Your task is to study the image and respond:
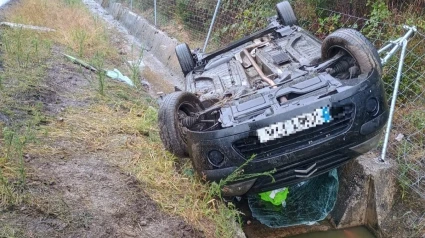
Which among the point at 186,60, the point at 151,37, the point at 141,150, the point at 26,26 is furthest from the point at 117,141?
the point at 151,37

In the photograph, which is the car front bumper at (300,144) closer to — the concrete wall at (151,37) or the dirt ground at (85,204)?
the dirt ground at (85,204)

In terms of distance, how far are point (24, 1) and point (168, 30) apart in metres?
4.03

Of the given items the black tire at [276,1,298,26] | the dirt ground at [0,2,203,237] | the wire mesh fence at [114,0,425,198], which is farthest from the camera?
the black tire at [276,1,298,26]

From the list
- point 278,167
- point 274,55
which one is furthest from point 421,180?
point 274,55

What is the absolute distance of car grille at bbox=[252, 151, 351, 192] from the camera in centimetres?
296

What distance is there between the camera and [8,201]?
278 cm

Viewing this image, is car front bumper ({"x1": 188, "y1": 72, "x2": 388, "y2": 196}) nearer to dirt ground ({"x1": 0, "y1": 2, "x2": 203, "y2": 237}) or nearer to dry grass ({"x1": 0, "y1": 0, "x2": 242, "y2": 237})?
dry grass ({"x1": 0, "y1": 0, "x2": 242, "y2": 237})

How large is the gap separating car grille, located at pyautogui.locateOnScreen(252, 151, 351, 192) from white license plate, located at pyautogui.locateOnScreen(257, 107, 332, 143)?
242mm

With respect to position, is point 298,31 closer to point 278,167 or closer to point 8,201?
point 278,167

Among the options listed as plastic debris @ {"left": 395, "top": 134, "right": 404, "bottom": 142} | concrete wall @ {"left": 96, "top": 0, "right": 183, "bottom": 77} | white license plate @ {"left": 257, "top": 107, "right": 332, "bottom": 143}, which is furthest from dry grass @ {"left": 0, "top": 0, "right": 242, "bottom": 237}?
plastic debris @ {"left": 395, "top": 134, "right": 404, "bottom": 142}

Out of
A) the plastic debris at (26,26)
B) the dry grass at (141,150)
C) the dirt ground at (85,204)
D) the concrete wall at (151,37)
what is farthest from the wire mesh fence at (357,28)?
the plastic debris at (26,26)

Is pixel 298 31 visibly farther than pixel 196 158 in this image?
Yes

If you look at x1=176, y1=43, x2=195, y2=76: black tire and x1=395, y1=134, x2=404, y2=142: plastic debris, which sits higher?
x1=395, y1=134, x2=404, y2=142: plastic debris

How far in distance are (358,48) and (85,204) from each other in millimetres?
2365
